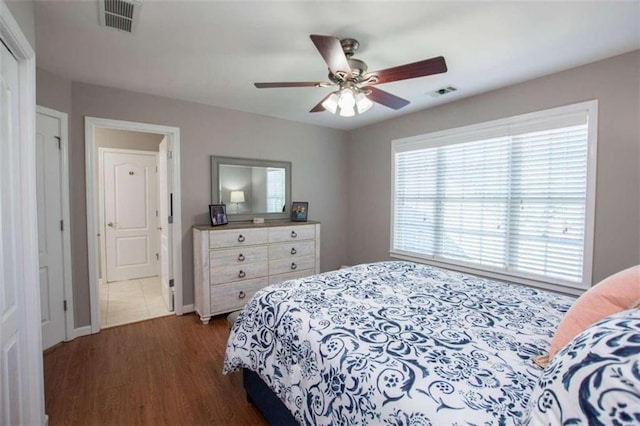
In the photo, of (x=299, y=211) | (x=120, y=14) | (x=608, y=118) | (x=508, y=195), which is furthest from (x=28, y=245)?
(x=608, y=118)

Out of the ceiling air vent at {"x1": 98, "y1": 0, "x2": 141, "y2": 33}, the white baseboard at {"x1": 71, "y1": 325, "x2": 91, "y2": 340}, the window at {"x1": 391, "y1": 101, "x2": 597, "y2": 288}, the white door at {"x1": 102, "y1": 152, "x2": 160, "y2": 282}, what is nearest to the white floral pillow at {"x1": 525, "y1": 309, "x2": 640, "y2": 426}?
the window at {"x1": 391, "y1": 101, "x2": 597, "y2": 288}

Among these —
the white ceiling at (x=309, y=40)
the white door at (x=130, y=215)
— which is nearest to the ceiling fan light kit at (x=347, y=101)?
the white ceiling at (x=309, y=40)

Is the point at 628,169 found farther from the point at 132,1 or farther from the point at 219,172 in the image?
the point at 219,172

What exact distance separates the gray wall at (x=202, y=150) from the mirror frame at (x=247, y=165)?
7 cm

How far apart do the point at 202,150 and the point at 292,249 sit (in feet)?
5.14

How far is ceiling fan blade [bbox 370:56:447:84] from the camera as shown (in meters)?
1.64

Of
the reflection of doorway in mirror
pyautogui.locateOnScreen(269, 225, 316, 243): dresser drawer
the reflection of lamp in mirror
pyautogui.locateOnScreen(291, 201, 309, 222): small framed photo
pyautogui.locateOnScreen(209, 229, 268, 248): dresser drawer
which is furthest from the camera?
pyautogui.locateOnScreen(291, 201, 309, 222): small framed photo

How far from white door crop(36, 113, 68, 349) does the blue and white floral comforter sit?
6.32ft

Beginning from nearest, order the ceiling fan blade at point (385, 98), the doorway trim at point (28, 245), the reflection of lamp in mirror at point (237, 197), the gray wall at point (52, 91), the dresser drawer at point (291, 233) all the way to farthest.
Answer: the doorway trim at point (28, 245)
the ceiling fan blade at point (385, 98)
the gray wall at point (52, 91)
the dresser drawer at point (291, 233)
the reflection of lamp in mirror at point (237, 197)

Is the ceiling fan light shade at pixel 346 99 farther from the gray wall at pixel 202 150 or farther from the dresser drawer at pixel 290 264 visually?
the dresser drawer at pixel 290 264

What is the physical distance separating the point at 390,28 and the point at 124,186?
183 inches

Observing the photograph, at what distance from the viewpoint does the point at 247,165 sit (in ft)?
12.2

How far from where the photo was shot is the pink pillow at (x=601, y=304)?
0.96m

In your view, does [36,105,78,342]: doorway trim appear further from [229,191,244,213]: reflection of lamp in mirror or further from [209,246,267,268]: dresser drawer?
[229,191,244,213]: reflection of lamp in mirror
